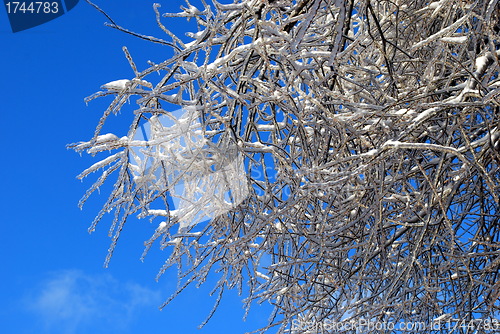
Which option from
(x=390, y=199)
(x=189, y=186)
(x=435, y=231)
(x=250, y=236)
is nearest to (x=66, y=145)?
(x=189, y=186)

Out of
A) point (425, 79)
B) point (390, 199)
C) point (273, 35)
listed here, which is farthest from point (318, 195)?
point (273, 35)

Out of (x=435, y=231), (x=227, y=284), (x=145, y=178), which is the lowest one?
(x=435, y=231)

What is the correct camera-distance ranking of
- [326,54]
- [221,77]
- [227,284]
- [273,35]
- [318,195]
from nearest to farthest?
[273,35] → [326,54] → [221,77] → [318,195] → [227,284]

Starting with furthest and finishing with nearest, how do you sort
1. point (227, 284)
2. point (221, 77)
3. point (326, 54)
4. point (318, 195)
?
point (227, 284), point (318, 195), point (221, 77), point (326, 54)

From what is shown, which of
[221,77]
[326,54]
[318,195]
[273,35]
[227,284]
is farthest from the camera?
[227,284]

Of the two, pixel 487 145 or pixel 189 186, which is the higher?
pixel 189 186

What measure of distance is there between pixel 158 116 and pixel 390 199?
1538mm

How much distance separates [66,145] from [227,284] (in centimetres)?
173

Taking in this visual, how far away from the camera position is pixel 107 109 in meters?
3.03

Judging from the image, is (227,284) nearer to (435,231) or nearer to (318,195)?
(318,195)

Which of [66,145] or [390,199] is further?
[390,199]

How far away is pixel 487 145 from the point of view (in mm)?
3219

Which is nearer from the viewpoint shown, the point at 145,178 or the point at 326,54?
the point at 326,54

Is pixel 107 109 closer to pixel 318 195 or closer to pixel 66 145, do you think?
pixel 66 145
